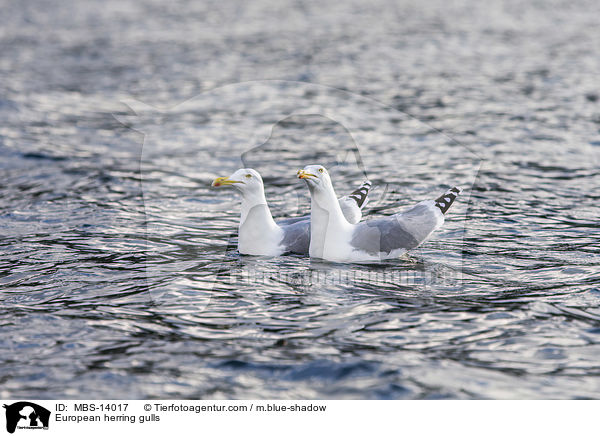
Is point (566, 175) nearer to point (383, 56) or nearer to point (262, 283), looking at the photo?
point (262, 283)

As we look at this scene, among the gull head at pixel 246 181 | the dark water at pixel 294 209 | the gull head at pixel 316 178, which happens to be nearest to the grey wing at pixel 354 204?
the dark water at pixel 294 209

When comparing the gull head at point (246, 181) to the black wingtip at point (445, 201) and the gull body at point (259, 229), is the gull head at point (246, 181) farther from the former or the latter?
the black wingtip at point (445, 201)

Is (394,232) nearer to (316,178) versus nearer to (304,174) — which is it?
(316,178)

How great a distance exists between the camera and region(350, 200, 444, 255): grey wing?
35.6 feet

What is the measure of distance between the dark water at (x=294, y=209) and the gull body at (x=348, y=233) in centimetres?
25

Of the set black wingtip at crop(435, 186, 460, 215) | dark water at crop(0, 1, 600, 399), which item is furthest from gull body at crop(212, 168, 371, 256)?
black wingtip at crop(435, 186, 460, 215)

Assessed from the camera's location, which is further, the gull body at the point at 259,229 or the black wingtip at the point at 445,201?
the black wingtip at the point at 445,201

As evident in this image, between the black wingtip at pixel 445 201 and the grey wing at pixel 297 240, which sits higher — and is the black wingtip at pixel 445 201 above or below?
above

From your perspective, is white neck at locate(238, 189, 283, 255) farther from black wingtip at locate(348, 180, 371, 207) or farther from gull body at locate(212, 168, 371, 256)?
black wingtip at locate(348, 180, 371, 207)

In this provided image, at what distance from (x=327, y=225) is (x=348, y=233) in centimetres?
32

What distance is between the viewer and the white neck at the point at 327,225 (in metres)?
10.6

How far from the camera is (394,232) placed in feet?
35.8

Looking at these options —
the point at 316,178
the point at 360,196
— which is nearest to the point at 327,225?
the point at 316,178

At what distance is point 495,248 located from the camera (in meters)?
11.6
